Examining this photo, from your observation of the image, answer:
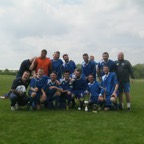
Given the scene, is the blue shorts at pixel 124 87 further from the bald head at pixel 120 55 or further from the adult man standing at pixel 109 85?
the bald head at pixel 120 55

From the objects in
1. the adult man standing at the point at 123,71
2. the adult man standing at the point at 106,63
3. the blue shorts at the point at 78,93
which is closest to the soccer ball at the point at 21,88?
the blue shorts at the point at 78,93

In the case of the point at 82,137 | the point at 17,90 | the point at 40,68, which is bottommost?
the point at 82,137

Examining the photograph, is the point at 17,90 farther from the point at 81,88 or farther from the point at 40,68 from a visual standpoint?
the point at 81,88

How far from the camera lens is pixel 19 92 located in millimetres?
9797

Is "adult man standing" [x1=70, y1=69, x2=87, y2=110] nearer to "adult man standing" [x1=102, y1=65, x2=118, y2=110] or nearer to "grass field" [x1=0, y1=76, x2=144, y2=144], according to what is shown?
"adult man standing" [x1=102, y1=65, x2=118, y2=110]

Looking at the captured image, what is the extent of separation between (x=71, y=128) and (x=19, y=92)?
11.2ft

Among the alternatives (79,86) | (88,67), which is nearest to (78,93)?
(79,86)

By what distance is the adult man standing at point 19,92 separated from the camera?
32.2 feet

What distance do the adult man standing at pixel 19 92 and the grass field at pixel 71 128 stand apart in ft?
3.57

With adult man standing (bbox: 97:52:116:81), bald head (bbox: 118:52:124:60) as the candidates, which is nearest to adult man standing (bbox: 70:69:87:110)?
adult man standing (bbox: 97:52:116:81)

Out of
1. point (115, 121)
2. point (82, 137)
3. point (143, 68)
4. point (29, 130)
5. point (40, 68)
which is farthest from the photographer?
point (143, 68)

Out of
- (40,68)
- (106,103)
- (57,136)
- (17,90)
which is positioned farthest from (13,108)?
(57,136)

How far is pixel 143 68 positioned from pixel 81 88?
114265mm

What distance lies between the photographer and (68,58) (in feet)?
37.2
